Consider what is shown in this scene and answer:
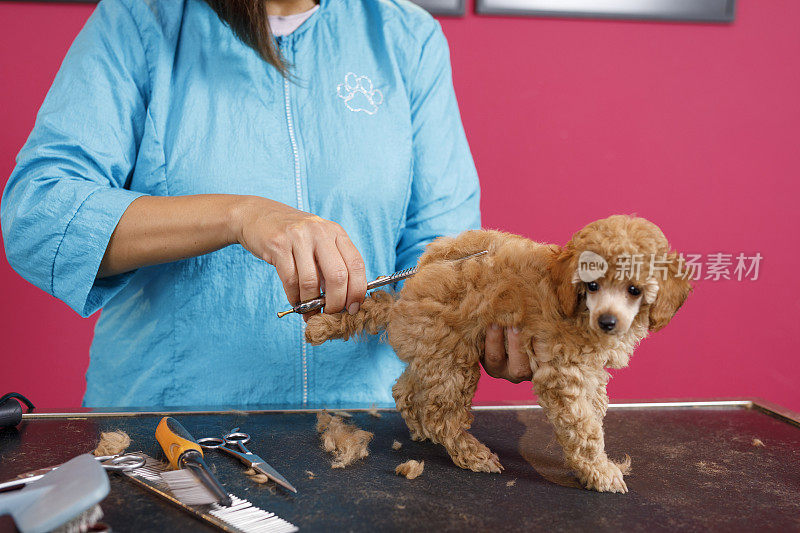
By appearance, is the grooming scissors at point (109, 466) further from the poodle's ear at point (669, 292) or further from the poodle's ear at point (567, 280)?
the poodle's ear at point (669, 292)

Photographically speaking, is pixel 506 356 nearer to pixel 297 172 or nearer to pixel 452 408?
pixel 452 408

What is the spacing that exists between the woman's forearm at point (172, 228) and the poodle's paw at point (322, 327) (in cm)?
19

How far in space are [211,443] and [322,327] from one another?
0.86ft

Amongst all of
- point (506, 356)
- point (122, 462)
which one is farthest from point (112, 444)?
point (506, 356)

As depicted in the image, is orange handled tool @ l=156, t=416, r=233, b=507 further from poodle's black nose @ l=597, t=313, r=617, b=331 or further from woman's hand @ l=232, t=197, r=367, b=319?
poodle's black nose @ l=597, t=313, r=617, b=331

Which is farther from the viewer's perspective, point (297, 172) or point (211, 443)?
point (297, 172)

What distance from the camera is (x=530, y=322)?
3.11 ft

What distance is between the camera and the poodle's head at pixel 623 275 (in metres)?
0.84

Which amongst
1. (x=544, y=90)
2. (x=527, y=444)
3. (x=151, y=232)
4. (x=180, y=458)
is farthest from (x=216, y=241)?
(x=544, y=90)

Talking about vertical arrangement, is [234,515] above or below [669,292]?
below

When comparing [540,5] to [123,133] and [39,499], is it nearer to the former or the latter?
[123,133]

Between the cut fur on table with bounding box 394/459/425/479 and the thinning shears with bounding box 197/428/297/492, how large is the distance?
0.16 meters

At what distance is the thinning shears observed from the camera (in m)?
0.90

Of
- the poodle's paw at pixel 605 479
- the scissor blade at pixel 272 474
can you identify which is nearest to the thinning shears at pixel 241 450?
the scissor blade at pixel 272 474
